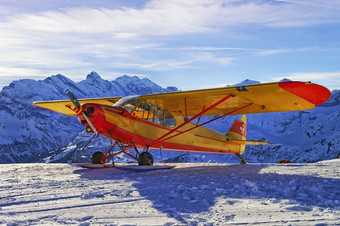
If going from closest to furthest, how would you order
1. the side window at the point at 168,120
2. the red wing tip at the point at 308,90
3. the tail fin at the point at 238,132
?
the red wing tip at the point at 308,90 < the side window at the point at 168,120 < the tail fin at the point at 238,132

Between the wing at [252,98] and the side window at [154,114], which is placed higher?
the wing at [252,98]

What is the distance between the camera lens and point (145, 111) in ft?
40.6

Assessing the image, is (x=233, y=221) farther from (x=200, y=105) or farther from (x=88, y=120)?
(x=200, y=105)

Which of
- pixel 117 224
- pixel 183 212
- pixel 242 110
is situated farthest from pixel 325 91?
pixel 117 224

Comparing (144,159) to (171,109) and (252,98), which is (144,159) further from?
(252,98)

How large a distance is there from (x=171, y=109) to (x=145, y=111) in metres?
2.04

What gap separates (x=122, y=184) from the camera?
7.60 metres

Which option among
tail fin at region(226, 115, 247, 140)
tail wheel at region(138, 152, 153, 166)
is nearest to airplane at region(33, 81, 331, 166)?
tail wheel at region(138, 152, 153, 166)

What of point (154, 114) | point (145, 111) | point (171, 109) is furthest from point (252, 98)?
point (145, 111)

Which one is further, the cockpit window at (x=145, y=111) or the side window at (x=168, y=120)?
the side window at (x=168, y=120)

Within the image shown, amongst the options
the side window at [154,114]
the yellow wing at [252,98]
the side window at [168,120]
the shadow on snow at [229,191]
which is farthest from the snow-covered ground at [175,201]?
the side window at [168,120]

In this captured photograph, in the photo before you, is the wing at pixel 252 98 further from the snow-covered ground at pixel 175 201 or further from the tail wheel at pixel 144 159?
the snow-covered ground at pixel 175 201

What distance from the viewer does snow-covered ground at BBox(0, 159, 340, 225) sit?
475cm

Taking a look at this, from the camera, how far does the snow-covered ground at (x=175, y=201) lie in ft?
15.6
